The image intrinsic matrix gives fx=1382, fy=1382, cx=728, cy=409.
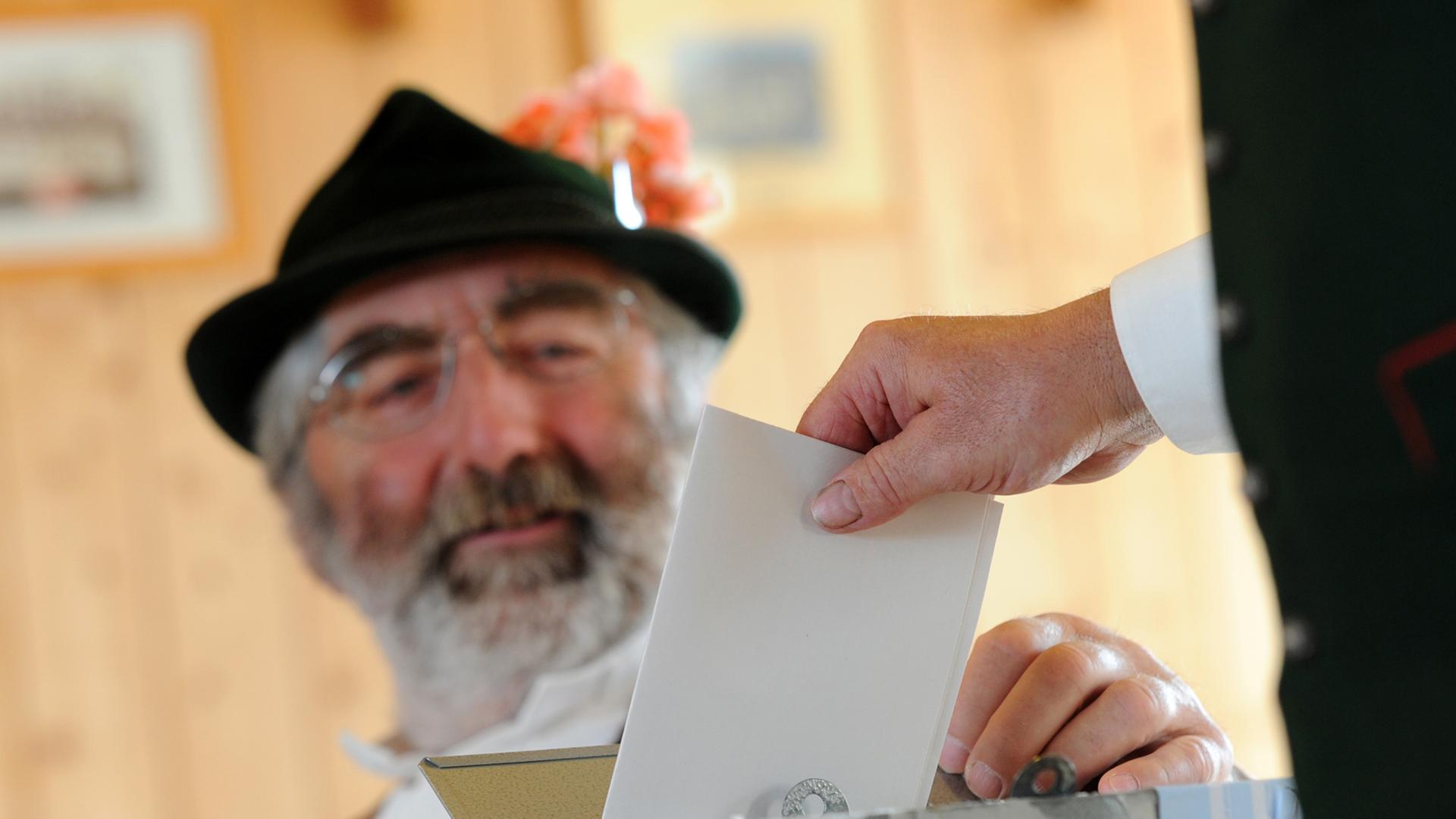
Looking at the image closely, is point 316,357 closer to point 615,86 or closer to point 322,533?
point 322,533

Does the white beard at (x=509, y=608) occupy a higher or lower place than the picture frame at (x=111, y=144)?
lower

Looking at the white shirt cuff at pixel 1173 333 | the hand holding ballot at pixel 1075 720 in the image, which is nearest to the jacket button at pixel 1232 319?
the white shirt cuff at pixel 1173 333

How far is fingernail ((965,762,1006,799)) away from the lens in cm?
70

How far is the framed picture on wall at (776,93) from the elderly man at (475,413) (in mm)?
864

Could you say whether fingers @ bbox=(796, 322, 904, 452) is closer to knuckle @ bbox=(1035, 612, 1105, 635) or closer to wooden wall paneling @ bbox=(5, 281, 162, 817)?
knuckle @ bbox=(1035, 612, 1105, 635)

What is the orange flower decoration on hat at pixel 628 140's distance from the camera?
171 cm

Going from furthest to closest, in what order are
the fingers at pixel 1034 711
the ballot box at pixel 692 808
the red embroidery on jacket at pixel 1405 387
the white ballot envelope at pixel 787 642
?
the fingers at pixel 1034 711 → the white ballot envelope at pixel 787 642 → the ballot box at pixel 692 808 → the red embroidery on jacket at pixel 1405 387

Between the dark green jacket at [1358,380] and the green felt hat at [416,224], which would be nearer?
the dark green jacket at [1358,380]

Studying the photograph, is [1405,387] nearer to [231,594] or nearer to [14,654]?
[231,594]

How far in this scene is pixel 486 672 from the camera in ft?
5.03

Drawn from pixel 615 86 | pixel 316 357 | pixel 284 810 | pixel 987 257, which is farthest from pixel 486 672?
pixel 987 257

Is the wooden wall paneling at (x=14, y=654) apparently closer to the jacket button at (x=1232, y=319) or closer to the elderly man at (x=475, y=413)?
the elderly man at (x=475, y=413)

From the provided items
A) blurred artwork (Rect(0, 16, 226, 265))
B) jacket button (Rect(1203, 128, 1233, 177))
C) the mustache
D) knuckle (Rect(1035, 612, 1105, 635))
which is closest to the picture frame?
blurred artwork (Rect(0, 16, 226, 265))

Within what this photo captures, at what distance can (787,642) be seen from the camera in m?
0.62
